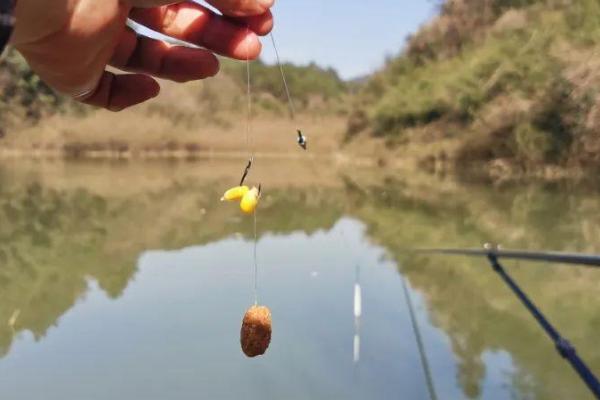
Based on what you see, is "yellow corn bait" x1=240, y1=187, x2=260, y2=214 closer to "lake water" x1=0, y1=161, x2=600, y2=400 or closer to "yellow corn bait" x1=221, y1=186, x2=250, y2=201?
"yellow corn bait" x1=221, y1=186, x2=250, y2=201

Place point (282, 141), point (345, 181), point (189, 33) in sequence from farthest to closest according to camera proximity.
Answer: point (282, 141) < point (345, 181) < point (189, 33)

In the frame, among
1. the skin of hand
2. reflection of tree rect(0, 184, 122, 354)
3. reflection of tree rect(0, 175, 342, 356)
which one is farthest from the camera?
reflection of tree rect(0, 175, 342, 356)

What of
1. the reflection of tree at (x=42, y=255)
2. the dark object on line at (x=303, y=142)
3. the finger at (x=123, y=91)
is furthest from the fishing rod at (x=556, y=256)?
the reflection of tree at (x=42, y=255)

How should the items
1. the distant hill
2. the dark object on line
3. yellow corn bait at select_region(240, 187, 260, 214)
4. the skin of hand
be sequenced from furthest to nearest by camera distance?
1. the distant hill
2. the dark object on line
3. yellow corn bait at select_region(240, 187, 260, 214)
4. the skin of hand

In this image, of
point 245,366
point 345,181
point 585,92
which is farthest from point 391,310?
point 345,181

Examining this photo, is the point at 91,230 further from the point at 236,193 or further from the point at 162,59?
the point at 162,59

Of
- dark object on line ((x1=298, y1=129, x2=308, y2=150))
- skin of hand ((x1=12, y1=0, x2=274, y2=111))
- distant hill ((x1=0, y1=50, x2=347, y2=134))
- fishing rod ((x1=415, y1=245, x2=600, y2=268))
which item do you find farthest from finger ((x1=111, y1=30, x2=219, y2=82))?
distant hill ((x1=0, y1=50, x2=347, y2=134))

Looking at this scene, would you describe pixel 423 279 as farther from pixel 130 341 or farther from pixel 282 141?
pixel 282 141
